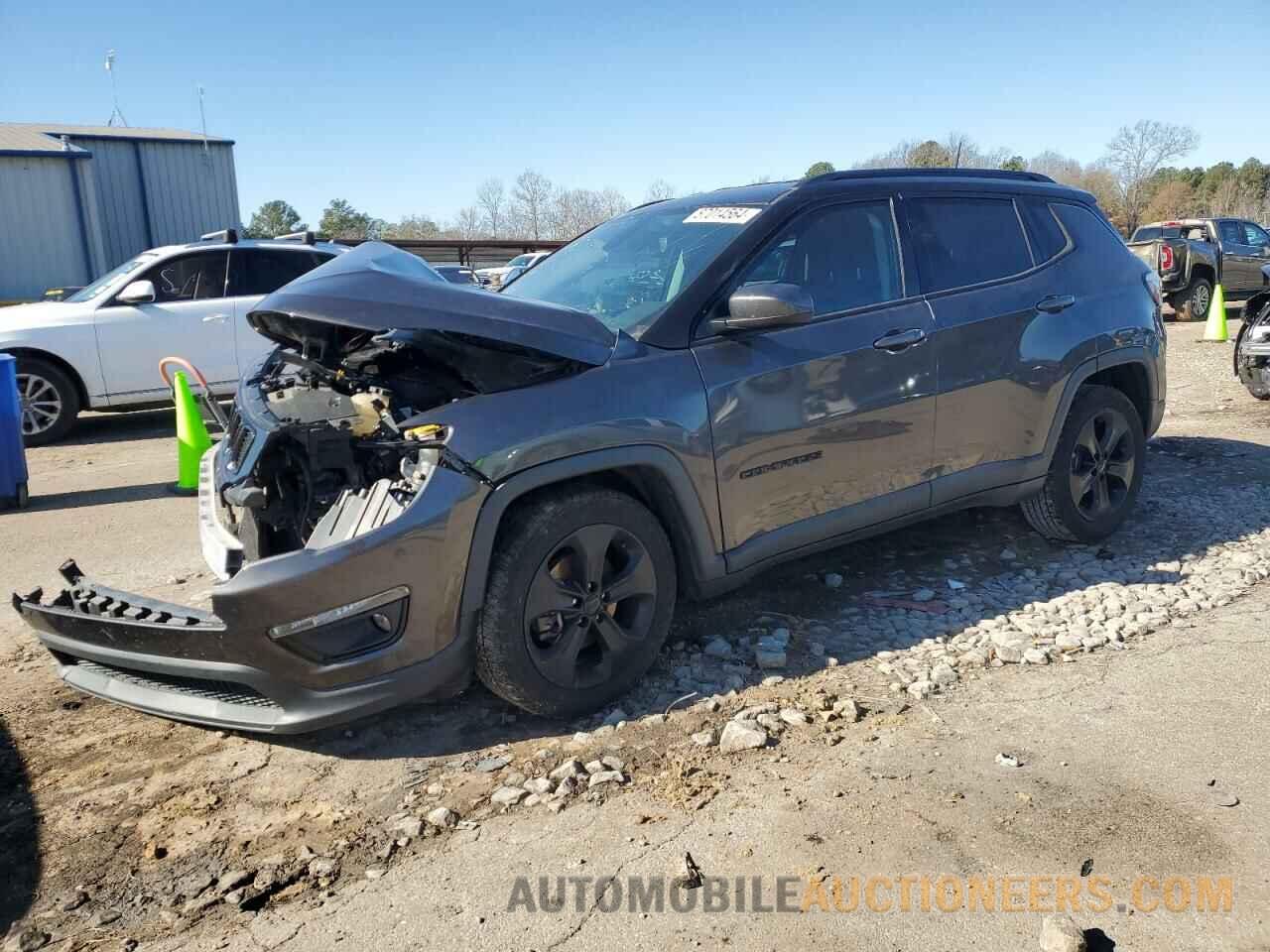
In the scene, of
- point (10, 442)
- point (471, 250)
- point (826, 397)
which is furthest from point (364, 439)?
point (471, 250)

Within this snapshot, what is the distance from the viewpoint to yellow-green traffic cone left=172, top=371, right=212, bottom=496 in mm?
6512

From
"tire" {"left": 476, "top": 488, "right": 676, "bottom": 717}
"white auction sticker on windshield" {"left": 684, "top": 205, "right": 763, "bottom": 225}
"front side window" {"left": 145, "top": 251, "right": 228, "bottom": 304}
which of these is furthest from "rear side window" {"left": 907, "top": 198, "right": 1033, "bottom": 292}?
"front side window" {"left": 145, "top": 251, "right": 228, "bottom": 304}

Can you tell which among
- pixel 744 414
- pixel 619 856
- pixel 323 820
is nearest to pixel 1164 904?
pixel 619 856

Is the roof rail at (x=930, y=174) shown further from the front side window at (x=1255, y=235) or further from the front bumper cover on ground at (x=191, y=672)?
the front side window at (x=1255, y=235)

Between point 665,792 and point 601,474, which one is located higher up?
point 601,474

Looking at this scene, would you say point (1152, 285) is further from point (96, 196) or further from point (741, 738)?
point (96, 196)

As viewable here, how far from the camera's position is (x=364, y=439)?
3291mm

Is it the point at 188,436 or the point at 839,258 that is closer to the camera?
the point at 839,258

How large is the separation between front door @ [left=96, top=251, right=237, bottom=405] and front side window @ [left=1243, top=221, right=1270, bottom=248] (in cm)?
1923

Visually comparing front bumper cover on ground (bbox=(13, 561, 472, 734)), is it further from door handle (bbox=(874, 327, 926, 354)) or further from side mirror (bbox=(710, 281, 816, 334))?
door handle (bbox=(874, 327, 926, 354))

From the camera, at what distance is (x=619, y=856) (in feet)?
8.93

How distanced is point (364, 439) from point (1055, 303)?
3.45 metres

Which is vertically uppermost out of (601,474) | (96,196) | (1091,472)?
(96,196)

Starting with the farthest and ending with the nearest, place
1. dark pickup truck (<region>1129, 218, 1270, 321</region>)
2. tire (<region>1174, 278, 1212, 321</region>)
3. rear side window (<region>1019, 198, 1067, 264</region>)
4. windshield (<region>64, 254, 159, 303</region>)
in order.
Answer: tire (<region>1174, 278, 1212, 321</region>) < dark pickup truck (<region>1129, 218, 1270, 321</region>) < windshield (<region>64, 254, 159, 303</region>) < rear side window (<region>1019, 198, 1067, 264</region>)
